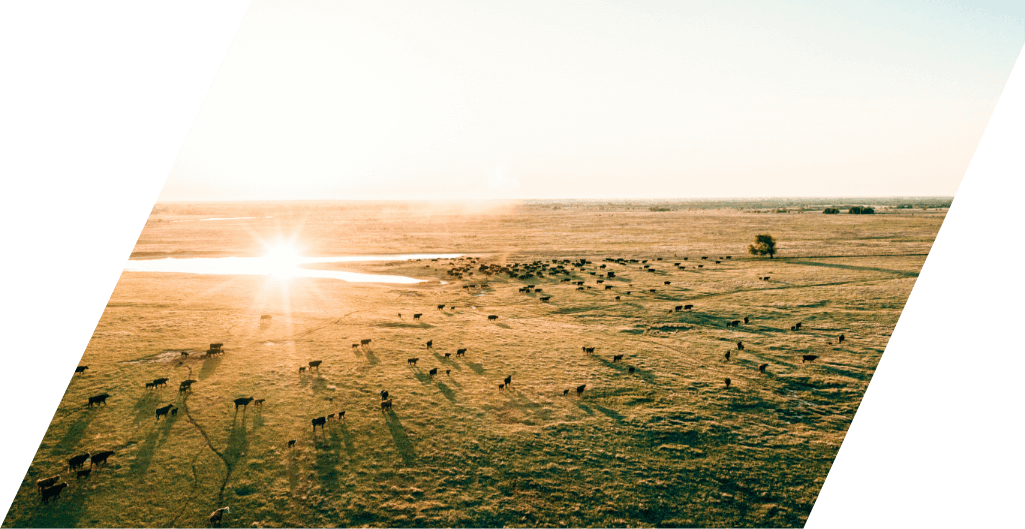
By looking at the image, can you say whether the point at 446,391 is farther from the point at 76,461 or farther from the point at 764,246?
the point at 764,246

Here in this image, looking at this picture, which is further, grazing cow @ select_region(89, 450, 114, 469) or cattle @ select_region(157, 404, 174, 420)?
cattle @ select_region(157, 404, 174, 420)

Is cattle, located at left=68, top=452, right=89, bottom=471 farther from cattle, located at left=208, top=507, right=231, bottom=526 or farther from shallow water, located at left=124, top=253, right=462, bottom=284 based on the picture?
shallow water, located at left=124, top=253, right=462, bottom=284

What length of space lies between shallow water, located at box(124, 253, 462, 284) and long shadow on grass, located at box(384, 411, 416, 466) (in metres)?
27.8

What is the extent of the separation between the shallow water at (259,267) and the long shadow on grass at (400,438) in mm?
27811

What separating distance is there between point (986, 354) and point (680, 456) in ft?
52.1

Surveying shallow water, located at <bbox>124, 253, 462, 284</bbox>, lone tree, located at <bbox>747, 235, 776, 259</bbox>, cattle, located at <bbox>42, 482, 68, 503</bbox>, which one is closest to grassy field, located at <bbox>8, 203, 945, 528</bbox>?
cattle, located at <bbox>42, 482, 68, 503</bbox>

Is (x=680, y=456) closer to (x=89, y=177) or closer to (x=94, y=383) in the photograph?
(x=89, y=177)

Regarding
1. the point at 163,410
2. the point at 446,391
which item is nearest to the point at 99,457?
the point at 163,410

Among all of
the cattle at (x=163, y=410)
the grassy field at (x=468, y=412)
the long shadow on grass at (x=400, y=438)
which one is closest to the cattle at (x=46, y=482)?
the grassy field at (x=468, y=412)

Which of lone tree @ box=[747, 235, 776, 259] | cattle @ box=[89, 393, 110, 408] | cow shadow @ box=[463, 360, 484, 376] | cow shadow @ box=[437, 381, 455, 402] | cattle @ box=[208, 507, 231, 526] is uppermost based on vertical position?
lone tree @ box=[747, 235, 776, 259]

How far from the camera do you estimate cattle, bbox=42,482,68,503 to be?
1217 centimetres

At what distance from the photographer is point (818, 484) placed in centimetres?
1339

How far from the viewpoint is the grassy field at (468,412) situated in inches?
494

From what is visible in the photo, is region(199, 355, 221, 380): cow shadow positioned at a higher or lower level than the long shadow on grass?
higher
